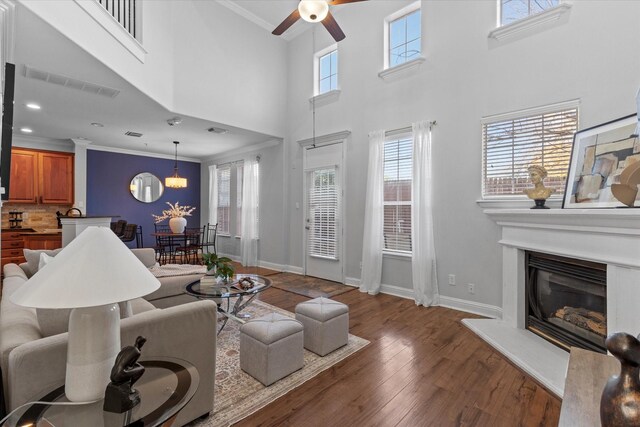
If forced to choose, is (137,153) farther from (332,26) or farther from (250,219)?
(332,26)

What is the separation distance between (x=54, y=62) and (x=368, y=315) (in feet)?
14.3

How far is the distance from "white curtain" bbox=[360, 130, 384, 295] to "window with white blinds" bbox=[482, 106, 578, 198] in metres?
1.42

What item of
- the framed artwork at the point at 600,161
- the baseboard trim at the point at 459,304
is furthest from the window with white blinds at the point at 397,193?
the framed artwork at the point at 600,161

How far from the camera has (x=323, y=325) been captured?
2570mm

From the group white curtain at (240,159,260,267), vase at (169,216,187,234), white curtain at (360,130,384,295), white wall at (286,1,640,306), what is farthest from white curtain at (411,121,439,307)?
vase at (169,216,187,234)

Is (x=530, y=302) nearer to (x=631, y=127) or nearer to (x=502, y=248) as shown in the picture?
(x=502, y=248)

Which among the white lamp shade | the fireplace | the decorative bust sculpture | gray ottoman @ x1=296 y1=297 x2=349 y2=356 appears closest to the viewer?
the white lamp shade

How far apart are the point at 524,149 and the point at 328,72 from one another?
3.61 m

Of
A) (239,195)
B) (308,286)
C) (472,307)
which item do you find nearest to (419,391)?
(472,307)

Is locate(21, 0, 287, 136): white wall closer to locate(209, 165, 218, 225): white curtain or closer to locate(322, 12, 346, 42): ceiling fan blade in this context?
locate(322, 12, 346, 42): ceiling fan blade

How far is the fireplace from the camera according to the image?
2338 millimetres

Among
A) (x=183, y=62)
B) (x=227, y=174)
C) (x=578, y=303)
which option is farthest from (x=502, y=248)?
(x=227, y=174)

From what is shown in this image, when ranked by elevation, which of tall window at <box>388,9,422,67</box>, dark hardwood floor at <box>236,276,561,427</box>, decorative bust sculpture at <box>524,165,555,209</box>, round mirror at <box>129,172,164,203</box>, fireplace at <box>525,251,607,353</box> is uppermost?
tall window at <box>388,9,422,67</box>

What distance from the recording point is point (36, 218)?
241 inches
